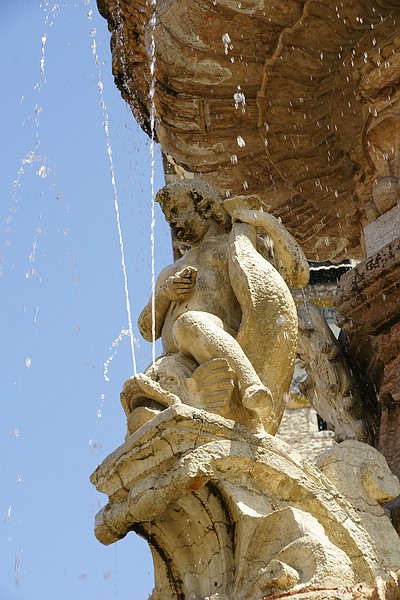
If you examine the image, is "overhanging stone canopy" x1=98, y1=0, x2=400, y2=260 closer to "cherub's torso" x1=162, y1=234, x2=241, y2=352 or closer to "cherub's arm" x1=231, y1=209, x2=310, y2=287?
"cherub's arm" x1=231, y1=209, x2=310, y2=287

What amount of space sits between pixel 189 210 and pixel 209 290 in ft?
2.26

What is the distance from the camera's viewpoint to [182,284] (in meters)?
7.48

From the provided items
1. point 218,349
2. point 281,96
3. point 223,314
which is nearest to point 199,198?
point 223,314

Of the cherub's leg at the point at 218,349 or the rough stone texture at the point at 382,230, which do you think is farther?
the rough stone texture at the point at 382,230

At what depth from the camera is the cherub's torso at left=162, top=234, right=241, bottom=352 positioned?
733cm

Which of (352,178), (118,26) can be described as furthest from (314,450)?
(118,26)

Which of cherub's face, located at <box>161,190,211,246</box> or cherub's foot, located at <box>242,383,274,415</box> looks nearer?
cherub's foot, located at <box>242,383,274,415</box>

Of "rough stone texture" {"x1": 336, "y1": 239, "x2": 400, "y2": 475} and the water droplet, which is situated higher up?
the water droplet

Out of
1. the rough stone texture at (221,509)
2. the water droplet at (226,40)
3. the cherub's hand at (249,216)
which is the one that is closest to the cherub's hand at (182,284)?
the cherub's hand at (249,216)

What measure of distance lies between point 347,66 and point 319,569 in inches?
219

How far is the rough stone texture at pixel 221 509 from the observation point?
19.6ft

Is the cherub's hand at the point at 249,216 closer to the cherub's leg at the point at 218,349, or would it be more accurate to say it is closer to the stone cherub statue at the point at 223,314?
the stone cherub statue at the point at 223,314

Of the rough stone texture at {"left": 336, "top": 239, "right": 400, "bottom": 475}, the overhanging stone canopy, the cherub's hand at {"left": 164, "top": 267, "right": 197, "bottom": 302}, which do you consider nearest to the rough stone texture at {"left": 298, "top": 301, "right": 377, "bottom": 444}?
the rough stone texture at {"left": 336, "top": 239, "right": 400, "bottom": 475}

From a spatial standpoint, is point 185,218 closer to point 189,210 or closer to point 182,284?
point 189,210
